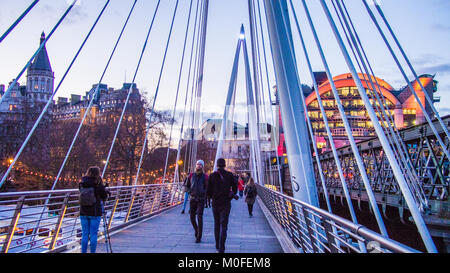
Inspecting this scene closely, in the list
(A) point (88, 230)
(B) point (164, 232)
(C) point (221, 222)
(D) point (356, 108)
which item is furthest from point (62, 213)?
(D) point (356, 108)

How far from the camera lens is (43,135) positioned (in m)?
36.0

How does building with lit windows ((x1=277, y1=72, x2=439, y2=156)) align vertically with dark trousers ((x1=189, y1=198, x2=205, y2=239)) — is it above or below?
above

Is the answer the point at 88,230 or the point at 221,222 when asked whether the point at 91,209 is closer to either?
the point at 88,230

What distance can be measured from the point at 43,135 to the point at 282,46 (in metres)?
32.8

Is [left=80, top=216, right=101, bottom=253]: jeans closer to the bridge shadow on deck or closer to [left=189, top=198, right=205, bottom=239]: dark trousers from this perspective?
the bridge shadow on deck

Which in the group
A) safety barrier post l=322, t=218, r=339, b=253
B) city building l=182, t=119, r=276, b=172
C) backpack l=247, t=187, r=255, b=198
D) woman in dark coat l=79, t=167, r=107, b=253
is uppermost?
city building l=182, t=119, r=276, b=172

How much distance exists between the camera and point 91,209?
573 cm

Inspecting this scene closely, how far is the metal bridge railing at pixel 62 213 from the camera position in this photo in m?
5.18

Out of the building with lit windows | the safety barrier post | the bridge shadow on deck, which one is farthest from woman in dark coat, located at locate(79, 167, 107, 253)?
the building with lit windows

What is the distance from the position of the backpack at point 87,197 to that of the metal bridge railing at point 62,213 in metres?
0.38

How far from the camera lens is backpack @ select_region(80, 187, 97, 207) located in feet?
18.5
